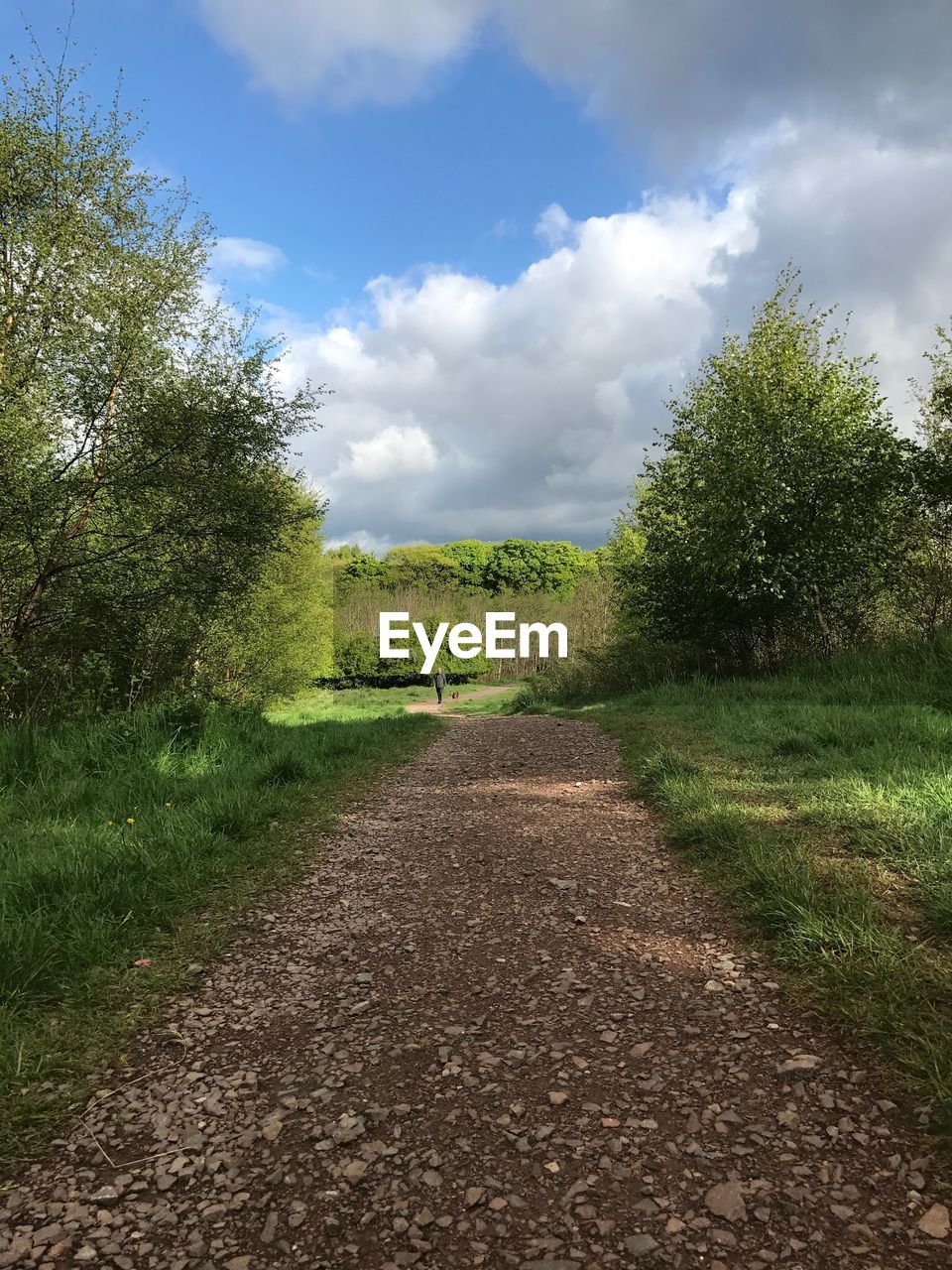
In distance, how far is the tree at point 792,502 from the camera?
15133 millimetres

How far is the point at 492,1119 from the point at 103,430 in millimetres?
9939

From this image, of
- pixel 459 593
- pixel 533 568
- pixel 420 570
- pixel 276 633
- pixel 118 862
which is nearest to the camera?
pixel 118 862

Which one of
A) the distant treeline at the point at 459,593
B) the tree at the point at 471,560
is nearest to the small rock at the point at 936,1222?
the distant treeline at the point at 459,593

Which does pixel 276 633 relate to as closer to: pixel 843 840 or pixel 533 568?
pixel 843 840

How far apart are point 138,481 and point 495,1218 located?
986 cm

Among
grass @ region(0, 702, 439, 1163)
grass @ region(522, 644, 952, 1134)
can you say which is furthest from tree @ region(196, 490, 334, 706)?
grass @ region(522, 644, 952, 1134)

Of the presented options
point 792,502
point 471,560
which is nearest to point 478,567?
point 471,560

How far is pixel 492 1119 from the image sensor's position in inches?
92.1

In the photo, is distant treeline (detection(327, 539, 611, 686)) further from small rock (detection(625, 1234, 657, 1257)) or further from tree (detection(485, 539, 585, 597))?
small rock (detection(625, 1234, 657, 1257))

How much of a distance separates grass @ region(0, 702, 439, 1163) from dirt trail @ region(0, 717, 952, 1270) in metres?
0.25

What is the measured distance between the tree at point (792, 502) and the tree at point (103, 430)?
1034 cm

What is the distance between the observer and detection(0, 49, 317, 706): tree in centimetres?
899

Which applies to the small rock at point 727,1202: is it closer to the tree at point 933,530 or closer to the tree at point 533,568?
the tree at point 933,530

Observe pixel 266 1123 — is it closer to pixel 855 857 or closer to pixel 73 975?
pixel 73 975
